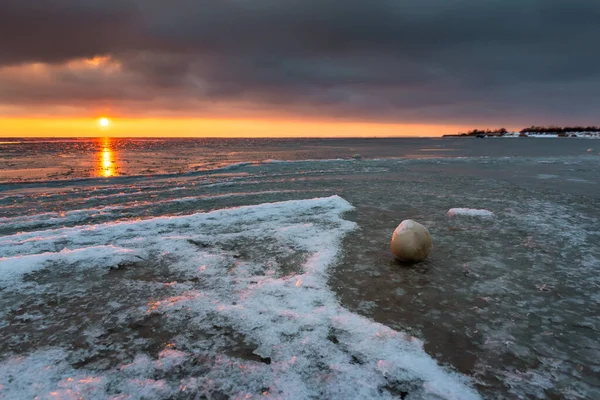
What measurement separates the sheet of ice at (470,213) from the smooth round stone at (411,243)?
15.0ft

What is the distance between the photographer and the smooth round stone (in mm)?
6932

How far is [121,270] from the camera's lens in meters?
6.78

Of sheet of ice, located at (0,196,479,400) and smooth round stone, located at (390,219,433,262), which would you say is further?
smooth round stone, located at (390,219,433,262)

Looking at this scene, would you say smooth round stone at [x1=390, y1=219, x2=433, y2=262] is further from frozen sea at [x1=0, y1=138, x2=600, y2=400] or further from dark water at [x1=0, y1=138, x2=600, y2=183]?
dark water at [x1=0, y1=138, x2=600, y2=183]

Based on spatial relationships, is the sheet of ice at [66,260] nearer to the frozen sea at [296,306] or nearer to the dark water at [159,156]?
the frozen sea at [296,306]

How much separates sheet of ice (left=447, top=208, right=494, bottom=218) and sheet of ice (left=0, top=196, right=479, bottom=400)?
17.0 ft

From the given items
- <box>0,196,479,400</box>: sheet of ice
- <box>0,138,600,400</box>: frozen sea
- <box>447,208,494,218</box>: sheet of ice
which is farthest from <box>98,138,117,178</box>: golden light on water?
<box>447,208,494,218</box>: sheet of ice

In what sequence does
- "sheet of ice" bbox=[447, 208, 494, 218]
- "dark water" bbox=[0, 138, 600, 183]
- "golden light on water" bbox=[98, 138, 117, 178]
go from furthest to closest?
"dark water" bbox=[0, 138, 600, 183], "golden light on water" bbox=[98, 138, 117, 178], "sheet of ice" bbox=[447, 208, 494, 218]

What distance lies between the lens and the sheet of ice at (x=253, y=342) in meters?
3.64

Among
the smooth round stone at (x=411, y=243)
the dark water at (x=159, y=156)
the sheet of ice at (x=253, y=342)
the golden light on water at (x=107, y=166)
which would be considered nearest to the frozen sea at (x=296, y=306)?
the sheet of ice at (x=253, y=342)

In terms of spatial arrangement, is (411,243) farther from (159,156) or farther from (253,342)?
(159,156)

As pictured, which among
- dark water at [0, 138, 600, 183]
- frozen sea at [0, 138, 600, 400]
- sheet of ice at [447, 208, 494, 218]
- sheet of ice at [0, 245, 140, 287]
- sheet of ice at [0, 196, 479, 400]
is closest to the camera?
sheet of ice at [0, 196, 479, 400]

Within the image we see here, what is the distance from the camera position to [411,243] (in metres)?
6.92

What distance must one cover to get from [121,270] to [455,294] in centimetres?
618
